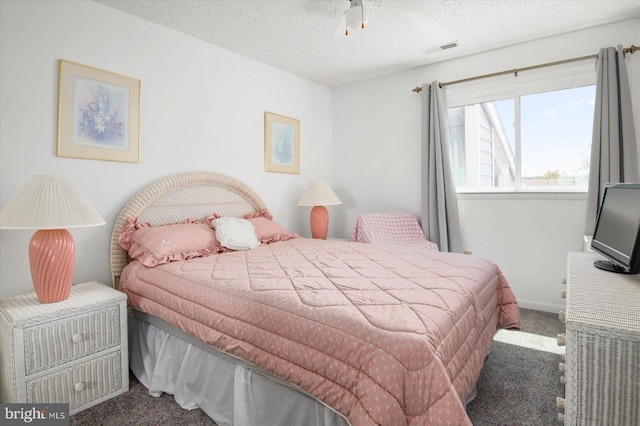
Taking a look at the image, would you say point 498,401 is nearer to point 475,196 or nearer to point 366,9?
point 475,196

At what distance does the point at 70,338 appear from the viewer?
5.70 ft

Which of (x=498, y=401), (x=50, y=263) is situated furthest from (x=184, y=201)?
(x=498, y=401)

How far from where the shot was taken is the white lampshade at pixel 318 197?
12.0ft

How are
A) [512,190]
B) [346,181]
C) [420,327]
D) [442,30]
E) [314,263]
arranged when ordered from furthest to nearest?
1. [346,181]
2. [512,190]
3. [442,30]
4. [314,263]
5. [420,327]

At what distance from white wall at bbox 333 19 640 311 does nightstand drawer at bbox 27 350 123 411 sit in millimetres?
3042

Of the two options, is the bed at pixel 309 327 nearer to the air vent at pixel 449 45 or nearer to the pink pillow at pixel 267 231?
the pink pillow at pixel 267 231

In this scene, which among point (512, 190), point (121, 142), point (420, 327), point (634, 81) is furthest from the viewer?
point (512, 190)

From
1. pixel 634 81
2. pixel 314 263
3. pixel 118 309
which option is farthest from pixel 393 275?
pixel 634 81

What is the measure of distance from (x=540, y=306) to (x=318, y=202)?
2.40m

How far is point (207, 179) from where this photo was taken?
2.95 meters

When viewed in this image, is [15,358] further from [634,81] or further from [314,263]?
[634,81]

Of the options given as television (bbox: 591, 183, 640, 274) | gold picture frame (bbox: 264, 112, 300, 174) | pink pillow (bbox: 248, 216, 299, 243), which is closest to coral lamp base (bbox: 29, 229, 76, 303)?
pink pillow (bbox: 248, 216, 299, 243)

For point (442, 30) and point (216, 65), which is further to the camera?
point (216, 65)

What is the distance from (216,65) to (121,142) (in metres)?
1.19
